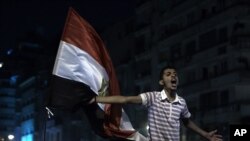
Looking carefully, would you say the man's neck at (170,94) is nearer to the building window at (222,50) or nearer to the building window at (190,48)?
the building window at (222,50)

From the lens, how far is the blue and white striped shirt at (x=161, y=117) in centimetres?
667

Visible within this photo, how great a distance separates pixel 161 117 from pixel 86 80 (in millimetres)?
1448

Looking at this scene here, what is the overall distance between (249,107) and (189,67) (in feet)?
32.0

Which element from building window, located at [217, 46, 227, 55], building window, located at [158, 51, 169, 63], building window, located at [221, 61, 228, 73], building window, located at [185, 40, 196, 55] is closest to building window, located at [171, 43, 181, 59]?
building window, located at [158, 51, 169, 63]

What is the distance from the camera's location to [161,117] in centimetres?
670

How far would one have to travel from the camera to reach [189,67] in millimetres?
55625

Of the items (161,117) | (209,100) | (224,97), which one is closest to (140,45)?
(209,100)

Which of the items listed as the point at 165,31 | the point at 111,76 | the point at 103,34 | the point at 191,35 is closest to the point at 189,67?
the point at 191,35

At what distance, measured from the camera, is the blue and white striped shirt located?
6.67 metres

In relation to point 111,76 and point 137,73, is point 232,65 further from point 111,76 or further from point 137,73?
point 111,76

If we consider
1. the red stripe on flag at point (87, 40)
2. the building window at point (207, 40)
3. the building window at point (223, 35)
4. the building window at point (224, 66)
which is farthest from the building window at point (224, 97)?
the red stripe on flag at point (87, 40)

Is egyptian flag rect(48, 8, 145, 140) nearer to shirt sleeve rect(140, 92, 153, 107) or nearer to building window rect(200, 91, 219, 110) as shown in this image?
shirt sleeve rect(140, 92, 153, 107)

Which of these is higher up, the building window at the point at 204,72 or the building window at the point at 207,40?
the building window at the point at 207,40

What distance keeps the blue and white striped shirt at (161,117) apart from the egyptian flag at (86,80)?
85 centimetres
